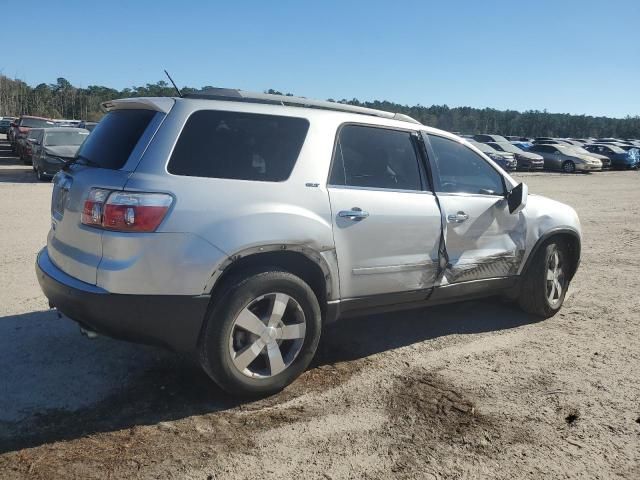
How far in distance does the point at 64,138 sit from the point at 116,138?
1519cm

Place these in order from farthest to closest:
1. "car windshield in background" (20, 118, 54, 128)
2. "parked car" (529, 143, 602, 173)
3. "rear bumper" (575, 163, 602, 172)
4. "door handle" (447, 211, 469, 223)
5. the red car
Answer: "parked car" (529, 143, 602, 173)
"rear bumper" (575, 163, 602, 172)
"car windshield in background" (20, 118, 54, 128)
the red car
"door handle" (447, 211, 469, 223)

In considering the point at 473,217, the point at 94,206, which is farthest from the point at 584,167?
the point at 94,206

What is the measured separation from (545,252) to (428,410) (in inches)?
95.2

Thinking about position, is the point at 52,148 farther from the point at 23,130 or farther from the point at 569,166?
the point at 569,166

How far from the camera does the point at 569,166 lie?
31953mm

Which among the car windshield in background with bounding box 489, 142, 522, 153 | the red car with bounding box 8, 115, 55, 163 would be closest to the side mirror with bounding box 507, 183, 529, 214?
the red car with bounding box 8, 115, 55, 163

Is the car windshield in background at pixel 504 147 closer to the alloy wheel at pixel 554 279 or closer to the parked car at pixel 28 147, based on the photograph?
the parked car at pixel 28 147

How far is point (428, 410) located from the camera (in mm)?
3533

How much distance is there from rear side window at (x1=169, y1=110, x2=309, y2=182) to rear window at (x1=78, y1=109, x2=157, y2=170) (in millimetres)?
309

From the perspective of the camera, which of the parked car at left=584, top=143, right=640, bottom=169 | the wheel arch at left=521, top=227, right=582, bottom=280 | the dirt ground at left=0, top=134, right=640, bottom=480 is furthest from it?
the parked car at left=584, top=143, right=640, bottom=169

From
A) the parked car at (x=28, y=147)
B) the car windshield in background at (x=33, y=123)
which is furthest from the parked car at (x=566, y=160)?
the car windshield in background at (x=33, y=123)

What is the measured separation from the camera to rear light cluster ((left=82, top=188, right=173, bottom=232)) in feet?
10.2

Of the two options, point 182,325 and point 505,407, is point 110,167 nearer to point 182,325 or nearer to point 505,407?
point 182,325

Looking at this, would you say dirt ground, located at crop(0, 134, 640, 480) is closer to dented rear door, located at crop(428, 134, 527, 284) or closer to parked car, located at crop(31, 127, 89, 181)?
dented rear door, located at crop(428, 134, 527, 284)
